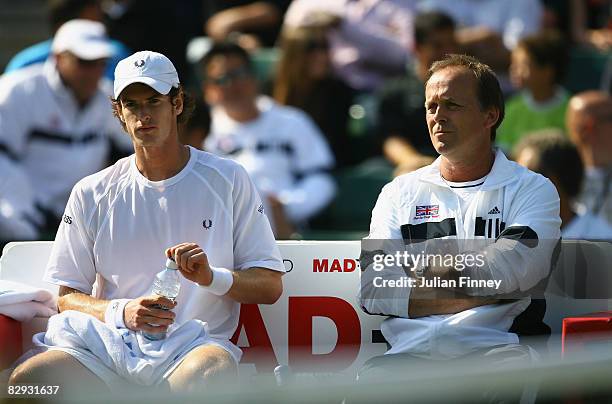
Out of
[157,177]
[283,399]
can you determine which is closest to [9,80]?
[157,177]

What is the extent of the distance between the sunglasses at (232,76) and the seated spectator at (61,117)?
693 millimetres

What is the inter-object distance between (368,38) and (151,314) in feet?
15.9

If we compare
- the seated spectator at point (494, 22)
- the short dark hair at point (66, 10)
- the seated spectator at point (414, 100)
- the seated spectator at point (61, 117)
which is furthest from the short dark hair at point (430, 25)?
the short dark hair at point (66, 10)

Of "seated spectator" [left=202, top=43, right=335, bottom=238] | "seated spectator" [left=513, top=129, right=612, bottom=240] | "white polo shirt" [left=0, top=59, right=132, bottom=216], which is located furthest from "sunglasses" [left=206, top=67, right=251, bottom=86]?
"seated spectator" [left=513, top=129, right=612, bottom=240]

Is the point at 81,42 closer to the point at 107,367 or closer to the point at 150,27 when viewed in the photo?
the point at 150,27

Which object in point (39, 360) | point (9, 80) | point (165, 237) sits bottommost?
point (39, 360)

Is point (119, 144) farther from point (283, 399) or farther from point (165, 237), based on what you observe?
point (283, 399)

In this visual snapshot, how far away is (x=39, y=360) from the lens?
429cm

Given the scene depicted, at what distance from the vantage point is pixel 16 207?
7.34 meters

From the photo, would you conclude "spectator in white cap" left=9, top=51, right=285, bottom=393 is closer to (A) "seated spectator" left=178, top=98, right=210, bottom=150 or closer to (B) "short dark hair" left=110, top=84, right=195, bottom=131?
Answer: (B) "short dark hair" left=110, top=84, right=195, bottom=131

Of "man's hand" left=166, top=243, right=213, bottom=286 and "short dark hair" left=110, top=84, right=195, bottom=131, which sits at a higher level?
"short dark hair" left=110, top=84, right=195, bottom=131

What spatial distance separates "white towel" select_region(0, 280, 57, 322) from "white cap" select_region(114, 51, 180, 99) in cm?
85

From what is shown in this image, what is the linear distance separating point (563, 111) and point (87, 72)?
305cm

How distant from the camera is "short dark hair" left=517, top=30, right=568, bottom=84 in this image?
8.10 m
